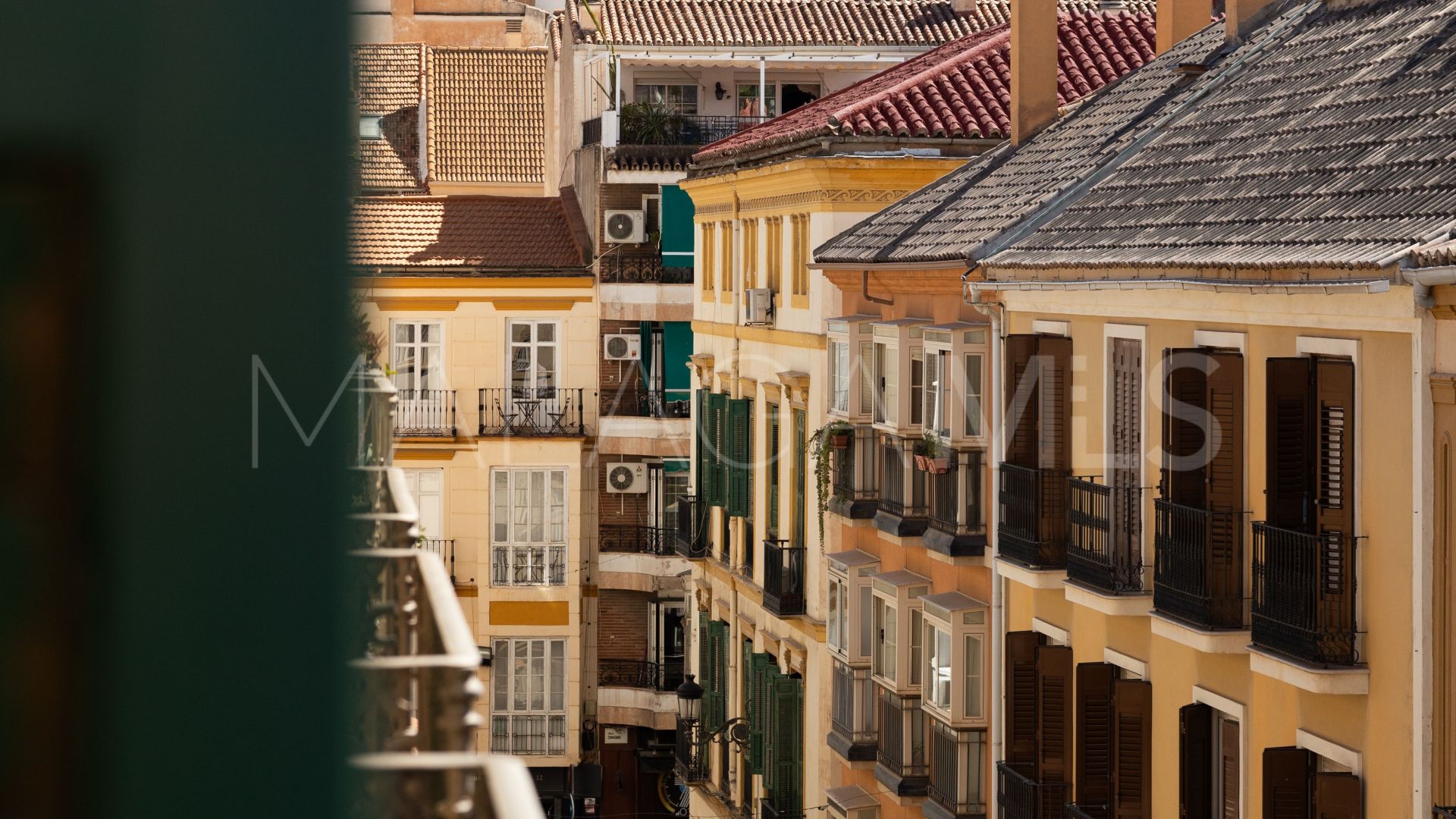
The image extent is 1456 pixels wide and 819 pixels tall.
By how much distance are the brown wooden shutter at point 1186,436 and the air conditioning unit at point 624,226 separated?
2832 centimetres

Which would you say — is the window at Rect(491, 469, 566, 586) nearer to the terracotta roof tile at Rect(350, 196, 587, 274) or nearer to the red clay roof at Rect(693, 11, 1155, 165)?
the terracotta roof tile at Rect(350, 196, 587, 274)

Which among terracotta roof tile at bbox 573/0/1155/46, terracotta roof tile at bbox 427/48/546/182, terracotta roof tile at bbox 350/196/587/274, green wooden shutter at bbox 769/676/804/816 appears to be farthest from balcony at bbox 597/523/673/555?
green wooden shutter at bbox 769/676/804/816

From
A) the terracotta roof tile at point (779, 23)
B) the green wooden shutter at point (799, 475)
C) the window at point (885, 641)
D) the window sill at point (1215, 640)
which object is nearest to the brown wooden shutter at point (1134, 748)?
the window sill at point (1215, 640)

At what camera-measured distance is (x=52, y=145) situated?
818 mm

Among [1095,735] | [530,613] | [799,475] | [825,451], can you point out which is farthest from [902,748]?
[530,613]

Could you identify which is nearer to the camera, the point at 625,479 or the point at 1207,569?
Answer: the point at 1207,569

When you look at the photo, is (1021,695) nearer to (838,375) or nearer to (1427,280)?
(838,375)

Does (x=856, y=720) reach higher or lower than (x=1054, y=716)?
lower

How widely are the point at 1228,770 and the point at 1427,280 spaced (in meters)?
5.50

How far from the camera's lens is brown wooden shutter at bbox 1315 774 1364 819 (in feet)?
44.9

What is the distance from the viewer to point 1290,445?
14602mm

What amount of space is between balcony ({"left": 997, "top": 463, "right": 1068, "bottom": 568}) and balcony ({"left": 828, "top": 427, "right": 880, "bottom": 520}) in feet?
19.1

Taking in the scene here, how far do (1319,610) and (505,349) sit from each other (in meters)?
32.3

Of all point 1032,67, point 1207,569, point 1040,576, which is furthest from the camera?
point 1032,67
